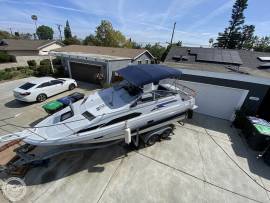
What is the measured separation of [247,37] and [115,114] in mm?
55737

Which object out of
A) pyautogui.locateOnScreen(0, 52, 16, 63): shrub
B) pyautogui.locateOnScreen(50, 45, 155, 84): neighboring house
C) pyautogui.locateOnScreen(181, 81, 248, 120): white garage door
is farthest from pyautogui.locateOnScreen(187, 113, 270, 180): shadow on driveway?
pyautogui.locateOnScreen(0, 52, 16, 63): shrub

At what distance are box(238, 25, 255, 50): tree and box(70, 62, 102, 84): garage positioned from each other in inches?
1794

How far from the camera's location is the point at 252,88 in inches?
300

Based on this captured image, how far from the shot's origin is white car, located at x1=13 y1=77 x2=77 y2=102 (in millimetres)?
9078

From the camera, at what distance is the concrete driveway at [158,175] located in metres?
4.44

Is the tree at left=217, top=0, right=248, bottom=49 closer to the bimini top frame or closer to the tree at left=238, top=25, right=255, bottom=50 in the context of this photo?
the tree at left=238, top=25, right=255, bottom=50

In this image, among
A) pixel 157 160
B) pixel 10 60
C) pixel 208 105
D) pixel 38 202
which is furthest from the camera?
pixel 10 60

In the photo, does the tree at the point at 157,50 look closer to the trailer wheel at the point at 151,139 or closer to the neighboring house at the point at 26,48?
the neighboring house at the point at 26,48

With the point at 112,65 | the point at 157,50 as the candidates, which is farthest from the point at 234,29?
the point at 112,65

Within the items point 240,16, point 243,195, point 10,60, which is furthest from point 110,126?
point 240,16

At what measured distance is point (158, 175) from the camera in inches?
200

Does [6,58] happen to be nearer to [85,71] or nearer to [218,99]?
[85,71]

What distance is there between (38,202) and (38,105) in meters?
7.00

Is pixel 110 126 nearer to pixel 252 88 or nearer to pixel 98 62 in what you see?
pixel 252 88
